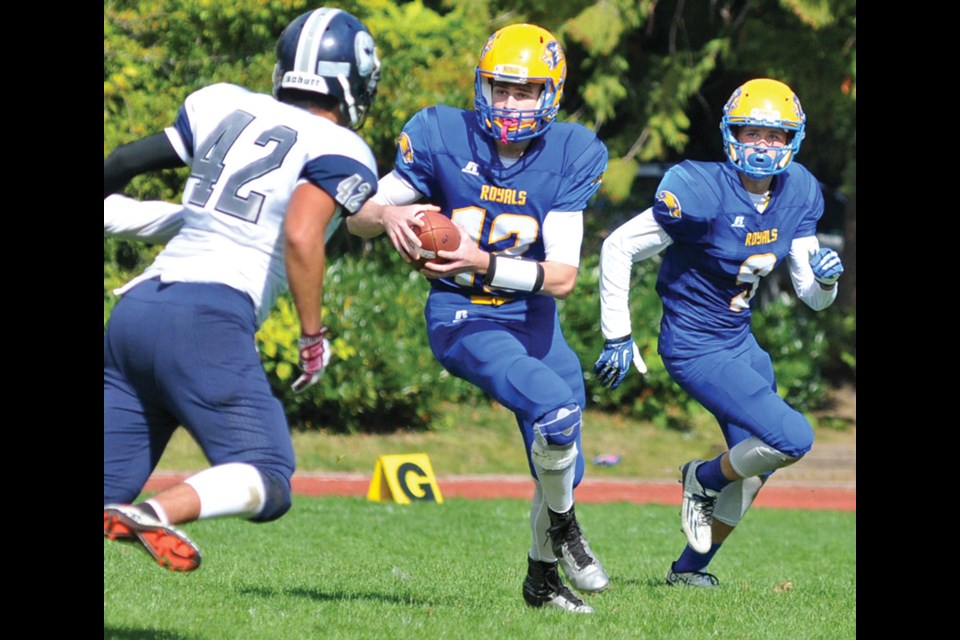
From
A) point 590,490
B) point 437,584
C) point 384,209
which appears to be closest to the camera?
point 384,209

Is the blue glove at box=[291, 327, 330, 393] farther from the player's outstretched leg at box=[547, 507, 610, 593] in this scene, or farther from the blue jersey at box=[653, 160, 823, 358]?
the blue jersey at box=[653, 160, 823, 358]

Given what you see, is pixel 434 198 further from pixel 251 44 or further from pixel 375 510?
pixel 251 44

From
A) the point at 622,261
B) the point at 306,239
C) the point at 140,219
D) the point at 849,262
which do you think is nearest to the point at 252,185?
the point at 306,239

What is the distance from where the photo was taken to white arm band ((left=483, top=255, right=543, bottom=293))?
5.46 m

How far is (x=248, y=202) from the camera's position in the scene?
4312 mm

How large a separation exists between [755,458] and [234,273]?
3.12 metres

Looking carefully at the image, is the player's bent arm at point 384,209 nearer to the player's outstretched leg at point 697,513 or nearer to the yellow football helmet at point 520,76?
the yellow football helmet at point 520,76

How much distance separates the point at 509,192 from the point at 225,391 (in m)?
2.09

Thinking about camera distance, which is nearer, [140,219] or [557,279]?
[140,219]

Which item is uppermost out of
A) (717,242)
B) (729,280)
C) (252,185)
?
(252,185)

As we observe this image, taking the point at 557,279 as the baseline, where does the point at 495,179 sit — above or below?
above

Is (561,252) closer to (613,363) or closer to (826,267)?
(613,363)

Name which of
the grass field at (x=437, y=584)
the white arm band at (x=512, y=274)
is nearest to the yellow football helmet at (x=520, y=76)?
the white arm band at (x=512, y=274)

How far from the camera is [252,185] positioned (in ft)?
14.1
